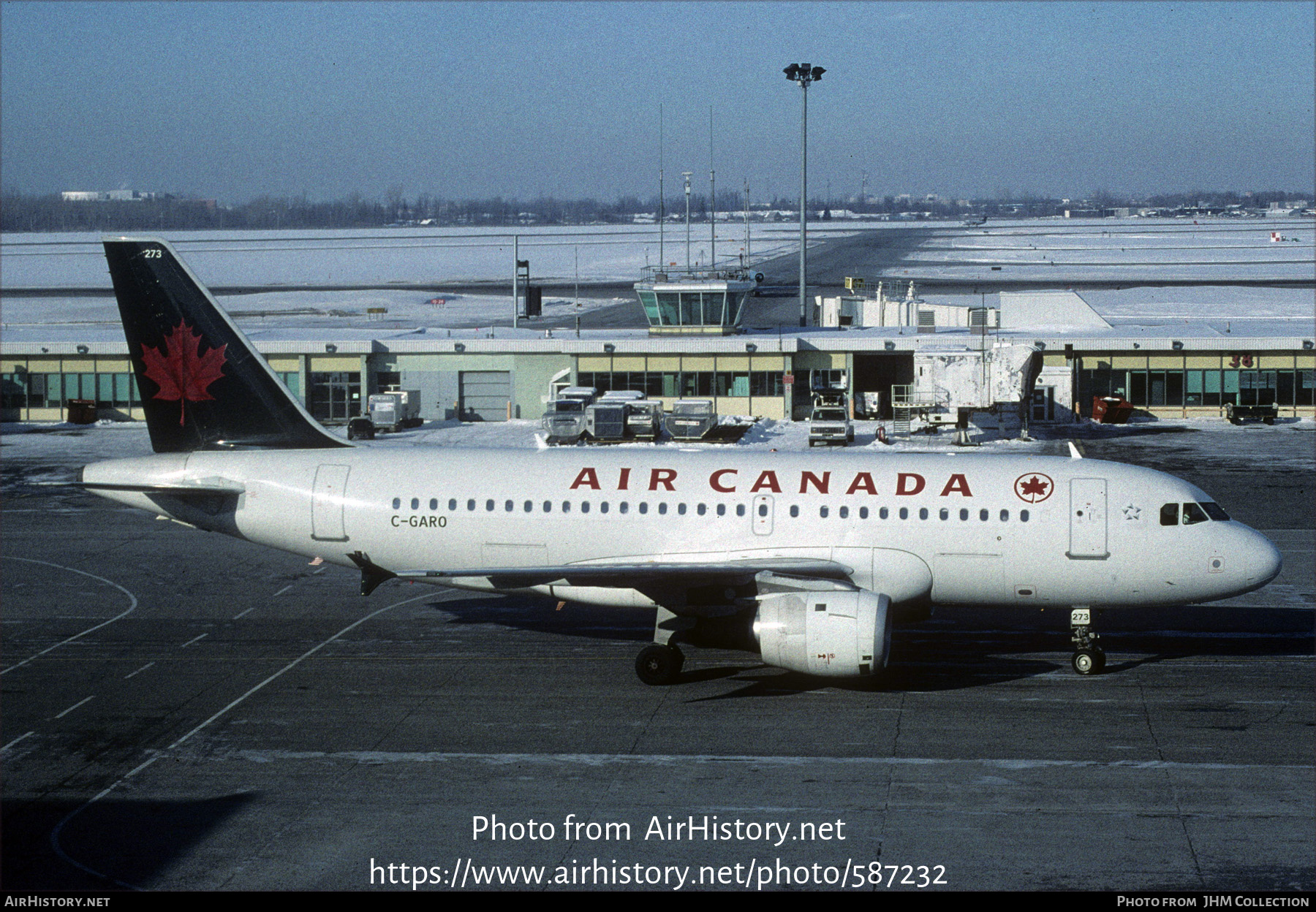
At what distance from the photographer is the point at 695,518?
26.5m

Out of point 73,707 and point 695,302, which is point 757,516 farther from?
point 695,302

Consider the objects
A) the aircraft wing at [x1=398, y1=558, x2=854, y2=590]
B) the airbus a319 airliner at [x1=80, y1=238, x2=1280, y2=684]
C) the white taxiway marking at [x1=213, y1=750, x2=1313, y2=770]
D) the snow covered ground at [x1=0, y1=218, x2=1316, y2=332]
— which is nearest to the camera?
the white taxiway marking at [x1=213, y1=750, x2=1313, y2=770]

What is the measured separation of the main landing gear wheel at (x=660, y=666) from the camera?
25500mm

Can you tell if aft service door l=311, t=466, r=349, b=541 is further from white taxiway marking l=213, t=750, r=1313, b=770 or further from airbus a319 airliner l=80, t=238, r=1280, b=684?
white taxiway marking l=213, t=750, r=1313, b=770

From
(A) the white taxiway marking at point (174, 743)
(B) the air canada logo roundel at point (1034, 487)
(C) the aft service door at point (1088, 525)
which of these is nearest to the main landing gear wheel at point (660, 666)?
(A) the white taxiway marking at point (174, 743)

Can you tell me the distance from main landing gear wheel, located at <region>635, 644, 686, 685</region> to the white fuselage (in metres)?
1.36

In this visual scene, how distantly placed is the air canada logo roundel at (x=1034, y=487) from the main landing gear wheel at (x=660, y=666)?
758 centimetres

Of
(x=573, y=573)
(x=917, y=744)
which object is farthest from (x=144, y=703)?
(x=917, y=744)

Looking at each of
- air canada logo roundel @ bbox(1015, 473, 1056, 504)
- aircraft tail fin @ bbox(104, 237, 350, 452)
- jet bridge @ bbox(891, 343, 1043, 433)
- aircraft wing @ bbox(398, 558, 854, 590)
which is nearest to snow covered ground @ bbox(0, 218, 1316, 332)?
jet bridge @ bbox(891, 343, 1043, 433)

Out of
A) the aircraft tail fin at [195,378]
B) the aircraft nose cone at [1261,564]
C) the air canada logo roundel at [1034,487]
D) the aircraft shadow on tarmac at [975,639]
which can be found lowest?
the aircraft shadow on tarmac at [975,639]

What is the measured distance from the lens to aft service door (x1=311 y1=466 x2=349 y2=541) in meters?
27.6

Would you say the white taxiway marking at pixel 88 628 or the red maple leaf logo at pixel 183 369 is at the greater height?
the red maple leaf logo at pixel 183 369

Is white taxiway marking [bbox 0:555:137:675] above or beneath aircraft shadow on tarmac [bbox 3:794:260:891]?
above

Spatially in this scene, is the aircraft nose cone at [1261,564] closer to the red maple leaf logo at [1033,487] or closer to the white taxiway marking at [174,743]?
the red maple leaf logo at [1033,487]
